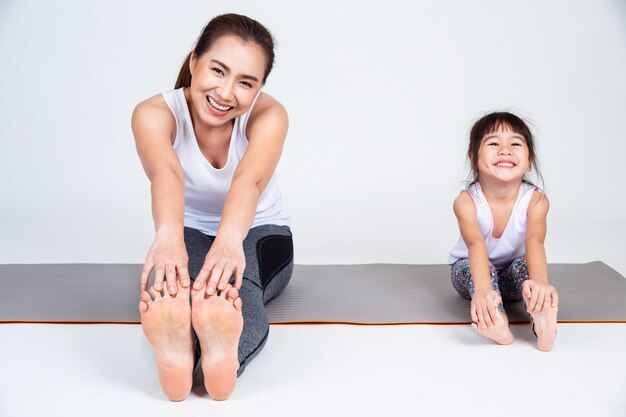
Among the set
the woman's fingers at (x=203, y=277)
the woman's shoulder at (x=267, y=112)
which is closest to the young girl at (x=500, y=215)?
the woman's shoulder at (x=267, y=112)

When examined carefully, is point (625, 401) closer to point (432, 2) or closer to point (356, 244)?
point (356, 244)

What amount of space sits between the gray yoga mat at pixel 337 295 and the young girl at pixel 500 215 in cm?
15

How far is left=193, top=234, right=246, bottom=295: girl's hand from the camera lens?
184cm

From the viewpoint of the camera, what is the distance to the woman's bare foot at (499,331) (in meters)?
2.28

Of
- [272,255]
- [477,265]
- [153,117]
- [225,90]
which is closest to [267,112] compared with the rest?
[225,90]

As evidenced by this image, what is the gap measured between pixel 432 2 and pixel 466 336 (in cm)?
237

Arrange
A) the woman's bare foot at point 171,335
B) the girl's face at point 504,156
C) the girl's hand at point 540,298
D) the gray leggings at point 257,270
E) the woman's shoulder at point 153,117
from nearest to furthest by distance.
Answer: the woman's bare foot at point 171,335, the gray leggings at point 257,270, the girl's hand at point 540,298, the woman's shoulder at point 153,117, the girl's face at point 504,156

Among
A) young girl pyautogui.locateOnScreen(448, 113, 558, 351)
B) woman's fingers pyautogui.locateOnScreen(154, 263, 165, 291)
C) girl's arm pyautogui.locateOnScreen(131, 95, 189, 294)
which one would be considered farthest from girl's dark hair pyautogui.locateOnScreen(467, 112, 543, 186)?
woman's fingers pyautogui.locateOnScreen(154, 263, 165, 291)

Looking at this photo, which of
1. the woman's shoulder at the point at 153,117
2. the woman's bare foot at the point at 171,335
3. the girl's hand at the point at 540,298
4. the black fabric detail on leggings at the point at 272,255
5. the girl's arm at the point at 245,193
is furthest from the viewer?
the black fabric detail on leggings at the point at 272,255

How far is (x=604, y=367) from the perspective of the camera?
2.16m

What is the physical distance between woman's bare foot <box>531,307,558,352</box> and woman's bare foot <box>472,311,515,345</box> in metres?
0.08

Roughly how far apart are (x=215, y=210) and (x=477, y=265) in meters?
0.91

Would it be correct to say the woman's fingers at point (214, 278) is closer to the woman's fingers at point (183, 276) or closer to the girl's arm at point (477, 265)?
the woman's fingers at point (183, 276)

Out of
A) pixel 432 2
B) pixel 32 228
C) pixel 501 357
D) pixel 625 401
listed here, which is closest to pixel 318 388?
pixel 501 357
